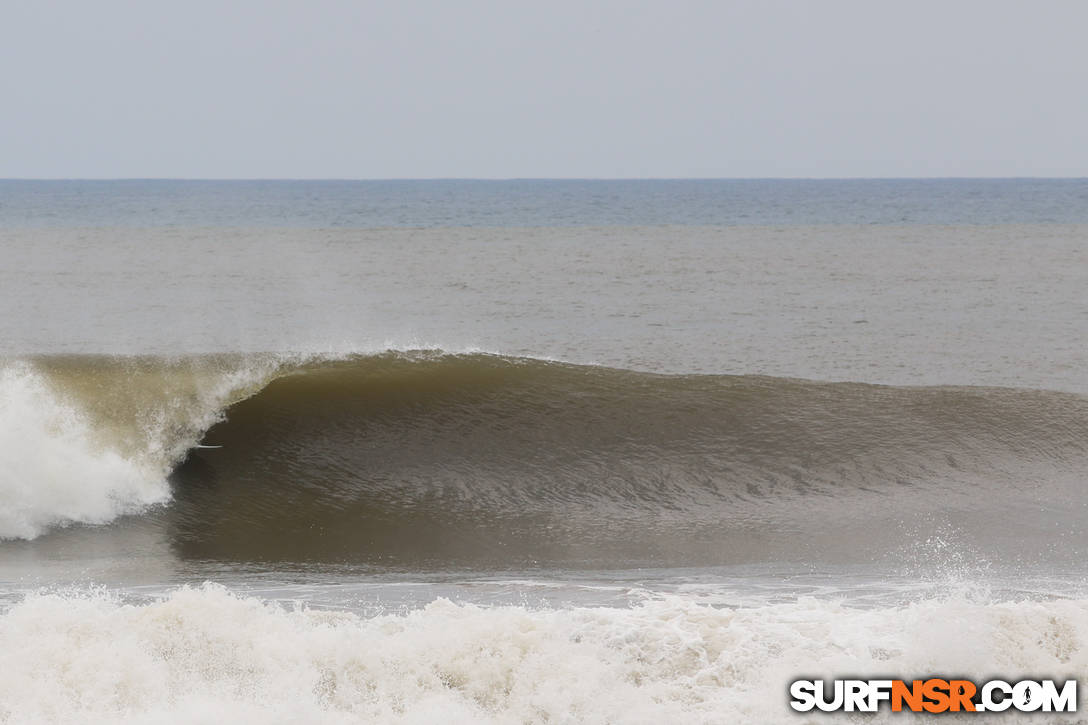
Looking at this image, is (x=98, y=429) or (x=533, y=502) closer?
(x=533, y=502)

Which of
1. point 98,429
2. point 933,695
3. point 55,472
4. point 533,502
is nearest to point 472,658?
point 933,695

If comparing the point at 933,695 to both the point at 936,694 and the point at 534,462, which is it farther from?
the point at 534,462

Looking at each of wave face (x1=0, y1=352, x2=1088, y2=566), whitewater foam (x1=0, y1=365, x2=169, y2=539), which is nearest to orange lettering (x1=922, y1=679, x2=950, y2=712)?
wave face (x1=0, y1=352, x2=1088, y2=566)

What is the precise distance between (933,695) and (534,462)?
196 inches

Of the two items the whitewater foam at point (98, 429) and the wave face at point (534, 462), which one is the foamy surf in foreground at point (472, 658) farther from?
the whitewater foam at point (98, 429)


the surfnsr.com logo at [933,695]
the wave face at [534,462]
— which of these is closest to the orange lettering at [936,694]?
the surfnsr.com logo at [933,695]

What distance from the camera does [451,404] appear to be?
10047 mm

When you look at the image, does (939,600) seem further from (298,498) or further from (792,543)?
(298,498)

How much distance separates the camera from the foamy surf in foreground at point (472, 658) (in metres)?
4.25

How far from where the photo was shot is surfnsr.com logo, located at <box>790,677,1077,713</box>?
430 cm

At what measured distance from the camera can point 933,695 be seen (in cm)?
438

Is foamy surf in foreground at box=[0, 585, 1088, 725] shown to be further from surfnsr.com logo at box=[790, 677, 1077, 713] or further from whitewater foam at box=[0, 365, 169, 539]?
whitewater foam at box=[0, 365, 169, 539]

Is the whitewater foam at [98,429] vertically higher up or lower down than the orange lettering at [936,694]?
higher up

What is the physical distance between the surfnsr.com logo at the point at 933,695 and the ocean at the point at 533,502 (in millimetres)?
72
